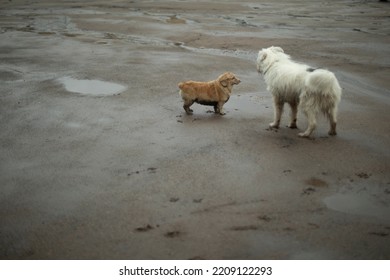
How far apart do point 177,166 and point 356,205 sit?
290 centimetres

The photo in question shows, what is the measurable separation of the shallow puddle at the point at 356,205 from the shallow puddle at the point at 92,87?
735 centimetres

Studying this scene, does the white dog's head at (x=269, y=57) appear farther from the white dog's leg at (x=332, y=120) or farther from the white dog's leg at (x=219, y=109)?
the white dog's leg at (x=332, y=120)

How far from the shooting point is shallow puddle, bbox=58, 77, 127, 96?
448 inches

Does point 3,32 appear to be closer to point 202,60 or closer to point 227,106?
point 202,60

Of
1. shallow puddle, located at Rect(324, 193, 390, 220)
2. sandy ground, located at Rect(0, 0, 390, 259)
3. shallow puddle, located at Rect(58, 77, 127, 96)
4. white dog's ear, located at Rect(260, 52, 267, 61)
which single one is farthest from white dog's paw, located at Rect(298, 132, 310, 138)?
shallow puddle, located at Rect(58, 77, 127, 96)

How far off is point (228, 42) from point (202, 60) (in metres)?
4.28

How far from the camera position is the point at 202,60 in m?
15.3

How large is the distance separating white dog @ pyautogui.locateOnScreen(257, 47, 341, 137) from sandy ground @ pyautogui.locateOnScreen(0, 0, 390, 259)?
0.47m

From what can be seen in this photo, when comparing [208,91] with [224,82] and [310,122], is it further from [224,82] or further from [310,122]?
[310,122]

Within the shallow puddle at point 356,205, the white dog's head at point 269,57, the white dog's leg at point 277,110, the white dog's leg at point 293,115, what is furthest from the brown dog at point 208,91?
the shallow puddle at point 356,205

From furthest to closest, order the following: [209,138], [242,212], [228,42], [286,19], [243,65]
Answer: [286,19] → [228,42] → [243,65] → [209,138] → [242,212]

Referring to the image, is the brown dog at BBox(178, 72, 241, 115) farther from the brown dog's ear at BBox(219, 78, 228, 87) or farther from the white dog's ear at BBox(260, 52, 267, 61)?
the white dog's ear at BBox(260, 52, 267, 61)

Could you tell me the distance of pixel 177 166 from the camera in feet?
22.5

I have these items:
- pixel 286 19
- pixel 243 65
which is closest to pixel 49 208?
pixel 243 65
